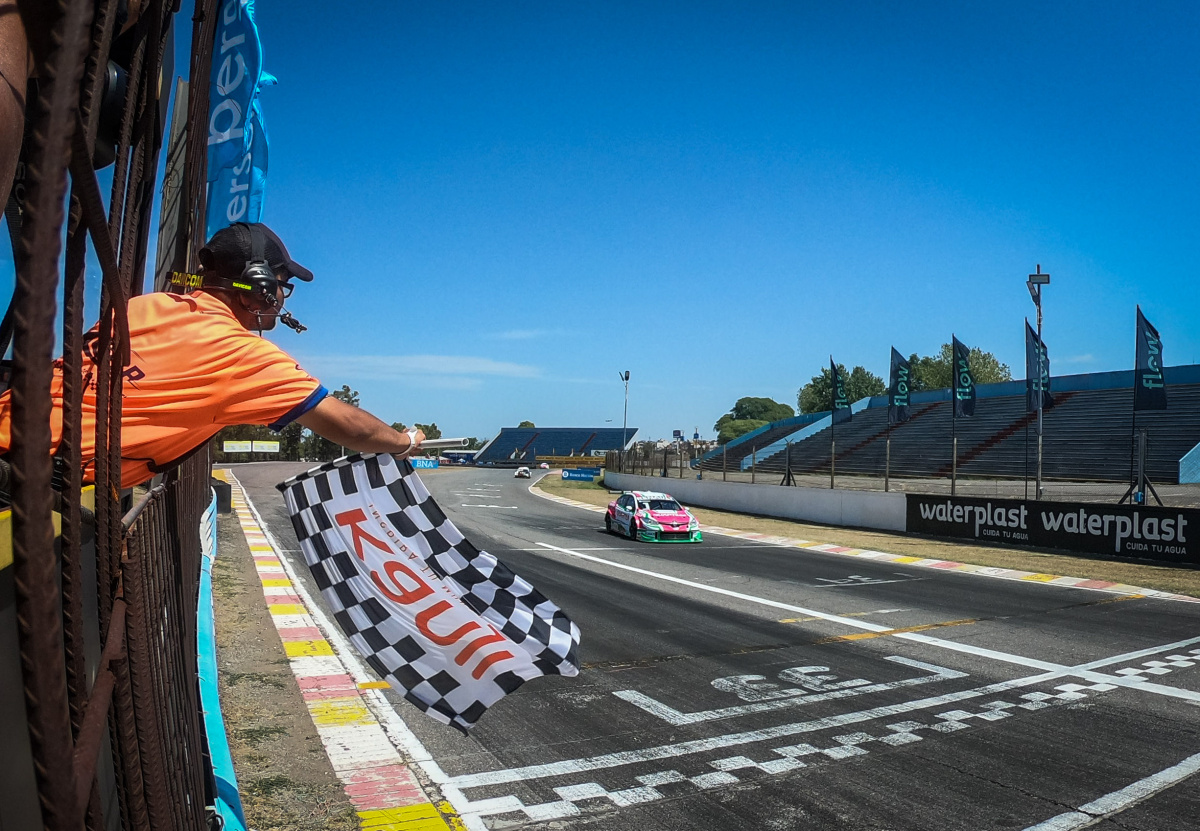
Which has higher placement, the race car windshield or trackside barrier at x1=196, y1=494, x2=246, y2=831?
the race car windshield

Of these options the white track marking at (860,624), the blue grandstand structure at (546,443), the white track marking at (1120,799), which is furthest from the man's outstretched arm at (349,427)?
the blue grandstand structure at (546,443)

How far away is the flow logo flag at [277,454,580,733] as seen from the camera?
307 cm

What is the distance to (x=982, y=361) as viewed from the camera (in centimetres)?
10350

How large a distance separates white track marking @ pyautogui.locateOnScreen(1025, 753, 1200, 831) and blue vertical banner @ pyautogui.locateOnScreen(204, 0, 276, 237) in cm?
948

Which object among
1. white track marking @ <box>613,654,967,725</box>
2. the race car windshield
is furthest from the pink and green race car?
white track marking @ <box>613,654,967,725</box>

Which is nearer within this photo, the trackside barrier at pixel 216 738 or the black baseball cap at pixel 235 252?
the black baseball cap at pixel 235 252

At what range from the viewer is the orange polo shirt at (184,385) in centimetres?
196

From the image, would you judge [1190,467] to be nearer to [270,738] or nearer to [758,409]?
[270,738]

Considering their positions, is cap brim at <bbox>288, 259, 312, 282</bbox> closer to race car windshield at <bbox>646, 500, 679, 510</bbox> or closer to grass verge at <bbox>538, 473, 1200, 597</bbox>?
grass verge at <bbox>538, 473, 1200, 597</bbox>

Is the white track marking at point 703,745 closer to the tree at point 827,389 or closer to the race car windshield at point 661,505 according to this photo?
the race car windshield at point 661,505

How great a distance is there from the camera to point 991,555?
→ 1762 cm

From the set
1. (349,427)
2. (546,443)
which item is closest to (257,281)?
(349,427)

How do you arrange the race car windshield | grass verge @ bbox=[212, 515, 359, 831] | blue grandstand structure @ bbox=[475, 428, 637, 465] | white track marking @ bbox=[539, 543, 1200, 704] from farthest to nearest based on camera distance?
blue grandstand structure @ bbox=[475, 428, 637, 465], the race car windshield, white track marking @ bbox=[539, 543, 1200, 704], grass verge @ bbox=[212, 515, 359, 831]

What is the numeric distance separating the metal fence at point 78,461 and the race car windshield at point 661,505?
19052 millimetres
